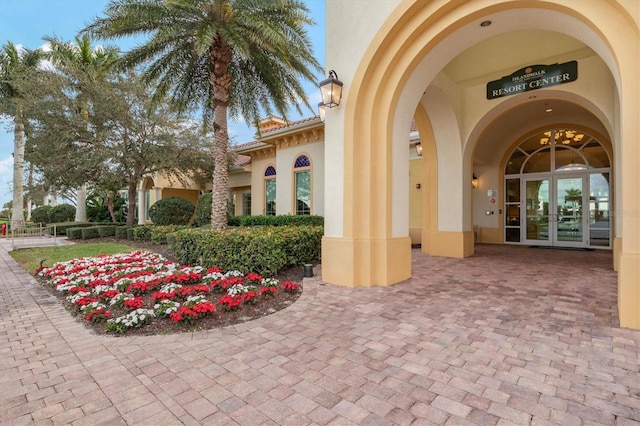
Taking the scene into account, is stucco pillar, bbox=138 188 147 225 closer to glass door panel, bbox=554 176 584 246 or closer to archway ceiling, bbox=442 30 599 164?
archway ceiling, bbox=442 30 599 164

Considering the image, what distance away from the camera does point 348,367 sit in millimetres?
2842

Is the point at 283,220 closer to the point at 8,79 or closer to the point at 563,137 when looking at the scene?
the point at 563,137

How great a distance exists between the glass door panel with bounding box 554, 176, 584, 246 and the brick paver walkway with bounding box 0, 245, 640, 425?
26.3 ft

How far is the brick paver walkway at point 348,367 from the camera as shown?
2.23m

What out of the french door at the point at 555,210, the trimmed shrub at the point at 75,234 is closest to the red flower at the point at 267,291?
the french door at the point at 555,210

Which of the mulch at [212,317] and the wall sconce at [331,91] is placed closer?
the mulch at [212,317]

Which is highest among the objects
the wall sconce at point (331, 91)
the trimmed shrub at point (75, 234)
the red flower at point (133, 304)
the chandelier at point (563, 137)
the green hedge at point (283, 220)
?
Result: the chandelier at point (563, 137)

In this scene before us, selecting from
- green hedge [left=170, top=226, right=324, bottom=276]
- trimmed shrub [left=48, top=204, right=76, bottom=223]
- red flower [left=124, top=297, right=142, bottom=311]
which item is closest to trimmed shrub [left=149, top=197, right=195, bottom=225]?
green hedge [left=170, top=226, right=324, bottom=276]

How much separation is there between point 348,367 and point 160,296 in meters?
3.32

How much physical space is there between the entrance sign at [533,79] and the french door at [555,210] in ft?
17.2

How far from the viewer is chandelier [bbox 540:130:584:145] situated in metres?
11.1

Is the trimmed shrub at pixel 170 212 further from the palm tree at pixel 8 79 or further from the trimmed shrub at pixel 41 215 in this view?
the trimmed shrub at pixel 41 215

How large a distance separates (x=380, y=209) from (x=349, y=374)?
3.53 m

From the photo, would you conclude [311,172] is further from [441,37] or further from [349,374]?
[349,374]
